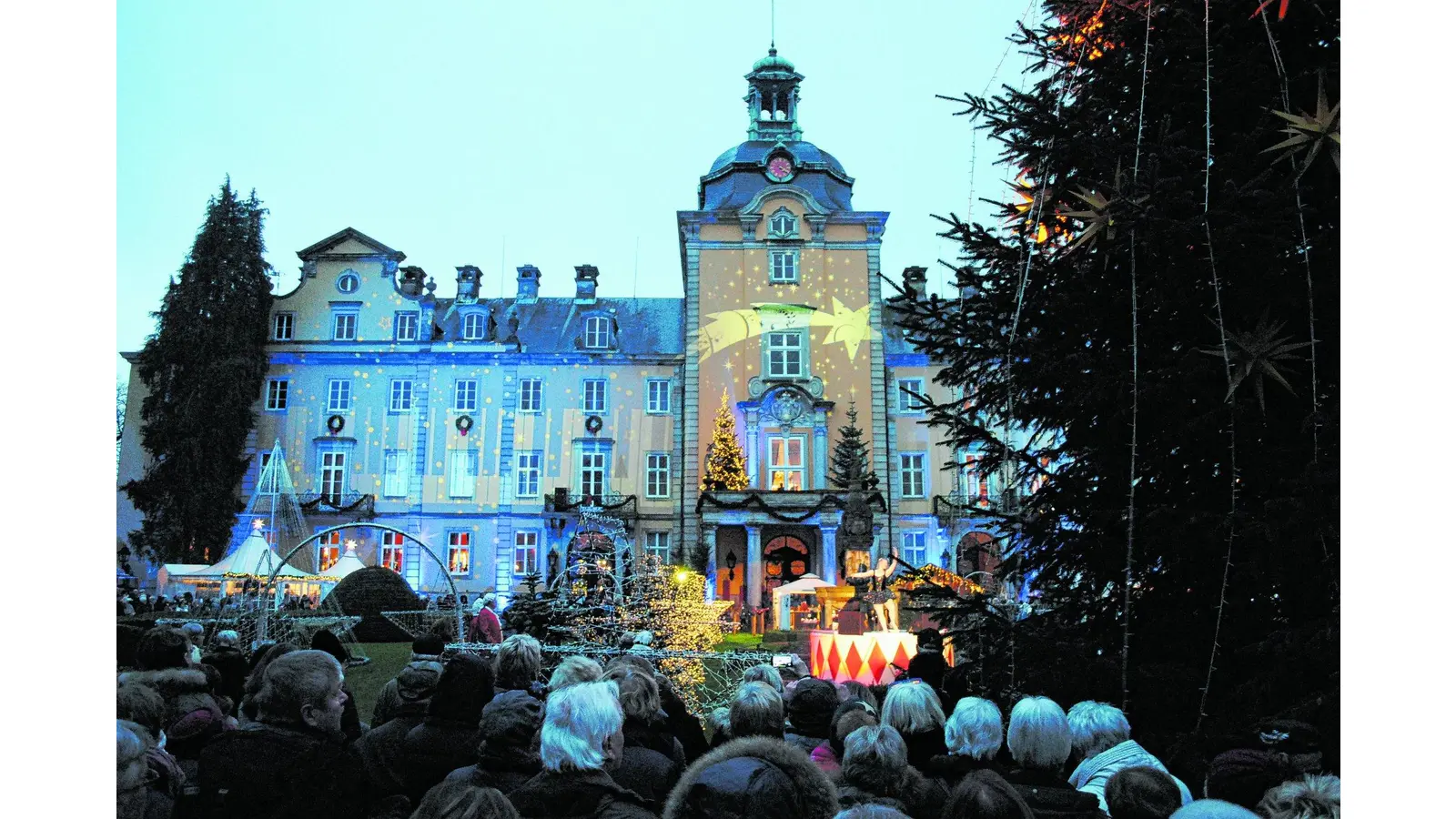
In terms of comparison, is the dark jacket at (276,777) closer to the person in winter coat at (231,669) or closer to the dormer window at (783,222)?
the person in winter coat at (231,669)

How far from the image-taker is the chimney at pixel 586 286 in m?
40.0

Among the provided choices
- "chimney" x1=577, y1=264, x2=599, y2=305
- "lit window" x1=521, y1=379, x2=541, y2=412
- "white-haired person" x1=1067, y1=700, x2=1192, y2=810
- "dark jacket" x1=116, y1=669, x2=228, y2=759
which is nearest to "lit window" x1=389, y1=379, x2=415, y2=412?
"lit window" x1=521, y1=379, x2=541, y2=412

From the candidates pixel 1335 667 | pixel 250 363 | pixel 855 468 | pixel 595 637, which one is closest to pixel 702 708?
pixel 595 637

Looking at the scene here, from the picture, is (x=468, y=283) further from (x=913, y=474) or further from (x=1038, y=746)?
(x=1038, y=746)

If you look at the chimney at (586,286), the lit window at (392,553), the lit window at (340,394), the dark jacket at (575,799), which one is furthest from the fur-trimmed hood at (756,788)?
the chimney at (586,286)

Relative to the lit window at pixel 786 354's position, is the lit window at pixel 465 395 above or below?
below

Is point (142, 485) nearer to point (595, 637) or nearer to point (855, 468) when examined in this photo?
point (855, 468)

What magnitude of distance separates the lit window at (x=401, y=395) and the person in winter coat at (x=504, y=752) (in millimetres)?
34001

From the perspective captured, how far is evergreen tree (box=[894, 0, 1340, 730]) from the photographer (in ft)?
16.8

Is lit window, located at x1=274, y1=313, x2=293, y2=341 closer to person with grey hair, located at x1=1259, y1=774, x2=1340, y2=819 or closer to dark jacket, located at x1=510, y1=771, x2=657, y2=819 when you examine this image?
dark jacket, located at x1=510, y1=771, x2=657, y2=819

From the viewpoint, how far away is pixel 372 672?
1435 cm

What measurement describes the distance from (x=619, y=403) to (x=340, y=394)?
358 inches

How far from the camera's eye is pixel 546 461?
36.3 meters

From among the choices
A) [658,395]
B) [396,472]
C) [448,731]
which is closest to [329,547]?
[396,472]
